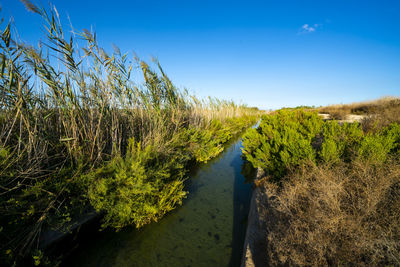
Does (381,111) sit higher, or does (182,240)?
(381,111)

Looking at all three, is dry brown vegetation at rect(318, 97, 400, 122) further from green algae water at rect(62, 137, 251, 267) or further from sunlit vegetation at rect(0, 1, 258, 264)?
sunlit vegetation at rect(0, 1, 258, 264)

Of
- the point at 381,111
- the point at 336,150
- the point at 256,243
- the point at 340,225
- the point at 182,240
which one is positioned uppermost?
the point at 381,111

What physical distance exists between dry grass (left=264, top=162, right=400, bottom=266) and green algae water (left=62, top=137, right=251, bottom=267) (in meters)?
1.08

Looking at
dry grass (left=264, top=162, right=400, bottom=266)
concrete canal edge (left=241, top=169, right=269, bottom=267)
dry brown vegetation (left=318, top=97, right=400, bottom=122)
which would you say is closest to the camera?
dry grass (left=264, top=162, right=400, bottom=266)

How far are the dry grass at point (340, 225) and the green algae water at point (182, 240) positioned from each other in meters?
1.08

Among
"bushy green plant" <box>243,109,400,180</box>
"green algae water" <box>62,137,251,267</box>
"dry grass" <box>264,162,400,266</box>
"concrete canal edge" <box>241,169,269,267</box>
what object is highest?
"bushy green plant" <box>243,109,400,180</box>

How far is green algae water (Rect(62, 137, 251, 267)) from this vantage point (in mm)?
2307

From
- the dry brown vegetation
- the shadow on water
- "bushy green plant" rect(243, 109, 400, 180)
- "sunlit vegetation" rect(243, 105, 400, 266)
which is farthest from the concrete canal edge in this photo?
the dry brown vegetation

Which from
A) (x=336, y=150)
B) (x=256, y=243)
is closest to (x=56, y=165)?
(x=256, y=243)

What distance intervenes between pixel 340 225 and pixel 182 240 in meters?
2.40

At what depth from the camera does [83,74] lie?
2.71m

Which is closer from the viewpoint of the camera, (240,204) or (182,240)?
(182,240)

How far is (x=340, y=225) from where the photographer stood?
1571 mm

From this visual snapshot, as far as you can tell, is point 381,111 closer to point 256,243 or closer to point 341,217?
point 341,217
